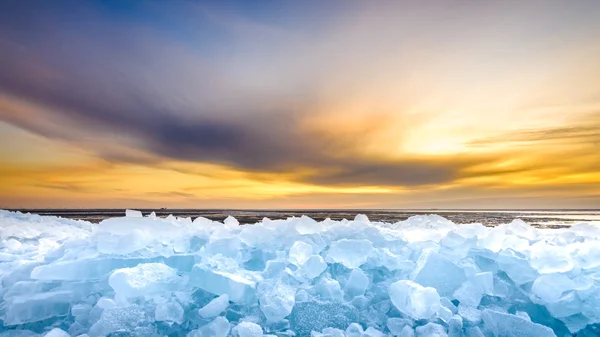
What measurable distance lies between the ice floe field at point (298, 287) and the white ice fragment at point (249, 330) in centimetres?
2

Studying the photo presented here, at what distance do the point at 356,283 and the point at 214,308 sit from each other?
5.37ft

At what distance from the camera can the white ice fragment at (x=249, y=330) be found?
307 centimetres

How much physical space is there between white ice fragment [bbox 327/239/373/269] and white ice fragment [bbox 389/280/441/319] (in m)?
0.62

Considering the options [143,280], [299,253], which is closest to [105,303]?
[143,280]

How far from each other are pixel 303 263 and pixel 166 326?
5.42 ft

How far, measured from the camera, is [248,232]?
4617 millimetres

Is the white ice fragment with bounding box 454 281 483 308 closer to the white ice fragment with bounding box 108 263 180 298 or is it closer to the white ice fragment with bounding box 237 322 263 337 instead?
the white ice fragment with bounding box 237 322 263 337

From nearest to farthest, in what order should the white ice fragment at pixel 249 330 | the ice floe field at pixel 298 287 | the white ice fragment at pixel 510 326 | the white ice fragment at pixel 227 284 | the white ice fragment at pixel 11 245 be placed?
the white ice fragment at pixel 249 330, the white ice fragment at pixel 510 326, the ice floe field at pixel 298 287, the white ice fragment at pixel 227 284, the white ice fragment at pixel 11 245

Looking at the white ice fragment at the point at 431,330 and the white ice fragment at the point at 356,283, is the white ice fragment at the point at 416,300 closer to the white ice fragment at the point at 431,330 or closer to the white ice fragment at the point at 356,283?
the white ice fragment at the point at 431,330

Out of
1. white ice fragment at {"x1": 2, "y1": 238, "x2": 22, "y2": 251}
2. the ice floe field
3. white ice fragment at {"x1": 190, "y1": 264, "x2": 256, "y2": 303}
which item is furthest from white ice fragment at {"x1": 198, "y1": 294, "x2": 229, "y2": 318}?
white ice fragment at {"x1": 2, "y1": 238, "x2": 22, "y2": 251}

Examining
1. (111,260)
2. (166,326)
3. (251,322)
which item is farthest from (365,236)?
(111,260)

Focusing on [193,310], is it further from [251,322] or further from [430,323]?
[430,323]

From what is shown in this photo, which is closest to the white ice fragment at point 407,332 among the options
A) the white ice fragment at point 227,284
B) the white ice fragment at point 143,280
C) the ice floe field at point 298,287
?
the ice floe field at point 298,287

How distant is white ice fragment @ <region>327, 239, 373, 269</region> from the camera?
3.99m
